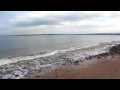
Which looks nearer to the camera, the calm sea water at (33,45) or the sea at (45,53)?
the sea at (45,53)

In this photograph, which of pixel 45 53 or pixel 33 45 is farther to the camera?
pixel 33 45

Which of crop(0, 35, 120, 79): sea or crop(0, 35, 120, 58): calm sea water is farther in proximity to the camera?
crop(0, 35, 120, 58): calm sea water
